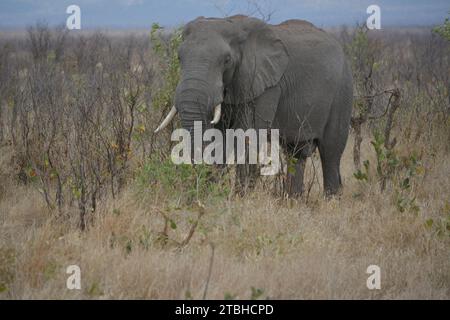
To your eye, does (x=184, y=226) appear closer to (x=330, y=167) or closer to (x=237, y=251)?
(x=237, y=251)

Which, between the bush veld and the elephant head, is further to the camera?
the elephant head

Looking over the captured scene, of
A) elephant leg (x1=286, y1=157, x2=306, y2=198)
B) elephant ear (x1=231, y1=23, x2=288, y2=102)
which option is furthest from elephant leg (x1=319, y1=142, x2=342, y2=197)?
elephant ear (x1=231, y1=23, x2=288, y2=102)

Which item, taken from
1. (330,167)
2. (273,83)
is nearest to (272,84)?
(273,83)

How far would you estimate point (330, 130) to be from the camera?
817 centimetres

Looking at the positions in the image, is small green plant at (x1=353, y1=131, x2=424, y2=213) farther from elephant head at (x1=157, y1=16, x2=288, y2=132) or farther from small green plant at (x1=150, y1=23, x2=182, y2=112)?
small green plant at (x1=150, y1=23, x2=182, y2=112)

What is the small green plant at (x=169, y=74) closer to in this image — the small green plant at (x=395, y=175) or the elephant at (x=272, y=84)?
the elephant at (x=272, y=84)

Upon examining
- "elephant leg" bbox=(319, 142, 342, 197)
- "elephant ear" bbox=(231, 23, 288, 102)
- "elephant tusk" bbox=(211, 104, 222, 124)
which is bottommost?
"elephant leg" bbox=(319, 142, 342, 197)

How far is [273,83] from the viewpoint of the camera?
23.8 feet

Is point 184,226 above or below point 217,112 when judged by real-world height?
below

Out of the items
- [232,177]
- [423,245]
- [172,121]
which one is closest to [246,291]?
[423,245]

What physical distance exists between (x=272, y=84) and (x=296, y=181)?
1.03 meters

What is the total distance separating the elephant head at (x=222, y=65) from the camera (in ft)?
21.0

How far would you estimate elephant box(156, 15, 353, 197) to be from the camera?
6.50 meters

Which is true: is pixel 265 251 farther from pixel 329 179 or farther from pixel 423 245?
pixel 329 179
